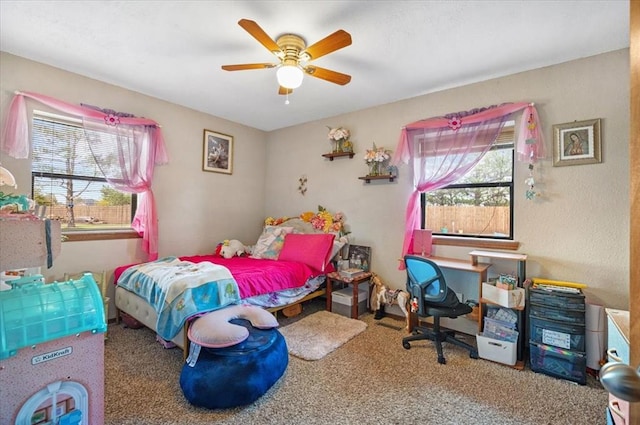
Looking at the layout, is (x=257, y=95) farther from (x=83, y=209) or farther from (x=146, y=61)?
(x=83, y=209)

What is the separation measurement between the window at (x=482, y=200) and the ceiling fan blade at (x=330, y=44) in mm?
1920

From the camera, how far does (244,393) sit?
188 cm

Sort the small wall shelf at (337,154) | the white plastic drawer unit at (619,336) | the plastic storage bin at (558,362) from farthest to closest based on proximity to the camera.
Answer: the small wall shelf at (337,154)
the plastic storage bin at (558,362)
the white plastic drawer unit at (619,336)

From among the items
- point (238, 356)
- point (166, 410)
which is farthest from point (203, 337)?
point (166, 410)

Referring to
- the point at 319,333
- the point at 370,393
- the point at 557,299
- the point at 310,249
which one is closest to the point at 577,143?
the point at 557,299

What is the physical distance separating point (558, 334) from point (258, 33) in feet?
10.1

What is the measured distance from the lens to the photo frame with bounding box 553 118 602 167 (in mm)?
2461

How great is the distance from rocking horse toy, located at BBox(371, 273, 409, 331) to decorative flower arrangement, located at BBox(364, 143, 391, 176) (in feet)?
4.21

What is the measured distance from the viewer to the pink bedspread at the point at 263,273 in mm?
2883

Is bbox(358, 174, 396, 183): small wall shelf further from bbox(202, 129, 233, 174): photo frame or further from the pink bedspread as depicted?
bbox(202, 129, 233, 174): photo frame

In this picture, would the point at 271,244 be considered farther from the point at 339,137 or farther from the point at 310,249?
the point at 339,137

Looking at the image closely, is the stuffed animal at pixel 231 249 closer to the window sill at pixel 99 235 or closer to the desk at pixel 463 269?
the window sill at pixel 99 235

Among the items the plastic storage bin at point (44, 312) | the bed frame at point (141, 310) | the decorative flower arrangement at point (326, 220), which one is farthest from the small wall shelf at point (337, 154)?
the plastic storage bin at point (44, 312)

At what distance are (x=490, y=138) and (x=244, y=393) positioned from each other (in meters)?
3.01
